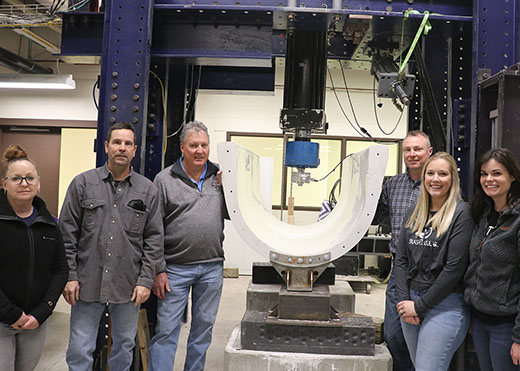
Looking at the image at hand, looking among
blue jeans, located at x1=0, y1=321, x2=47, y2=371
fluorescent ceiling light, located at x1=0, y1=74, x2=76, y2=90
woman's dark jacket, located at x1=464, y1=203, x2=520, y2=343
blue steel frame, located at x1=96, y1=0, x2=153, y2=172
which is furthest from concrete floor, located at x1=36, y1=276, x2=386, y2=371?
fluorescent ceiling light, located at x1=0, y1=74, x2=76, y2=90

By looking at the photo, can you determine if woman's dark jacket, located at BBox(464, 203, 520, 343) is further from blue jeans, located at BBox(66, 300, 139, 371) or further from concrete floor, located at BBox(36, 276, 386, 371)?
concrete floor, located at BBox(36, 276, 386, 371)

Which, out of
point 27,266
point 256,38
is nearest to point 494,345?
point 27,266

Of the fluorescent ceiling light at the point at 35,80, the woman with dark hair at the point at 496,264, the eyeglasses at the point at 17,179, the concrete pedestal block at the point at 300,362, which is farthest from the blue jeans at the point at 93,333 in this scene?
the fluorescent ceiling light at the point at 35,80

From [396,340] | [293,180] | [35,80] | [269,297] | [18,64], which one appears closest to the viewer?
[396,340]

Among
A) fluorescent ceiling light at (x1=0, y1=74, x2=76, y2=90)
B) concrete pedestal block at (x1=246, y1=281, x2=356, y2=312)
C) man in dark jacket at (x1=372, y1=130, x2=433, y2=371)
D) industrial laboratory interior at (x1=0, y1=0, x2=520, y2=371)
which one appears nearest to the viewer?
industrial laboratory interior at (x1=0, y1=0, x2=520, y2=371)

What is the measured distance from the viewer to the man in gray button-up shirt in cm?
181

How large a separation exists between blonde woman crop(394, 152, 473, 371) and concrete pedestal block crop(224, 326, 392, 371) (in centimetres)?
16

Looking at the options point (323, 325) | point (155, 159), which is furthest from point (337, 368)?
point (155, 159)

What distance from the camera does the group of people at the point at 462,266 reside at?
1.43 m

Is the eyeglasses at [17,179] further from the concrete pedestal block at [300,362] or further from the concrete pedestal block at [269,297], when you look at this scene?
the concrete pedestal block at [269,297]

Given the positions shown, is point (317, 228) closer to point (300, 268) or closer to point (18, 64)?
point (300, 268)

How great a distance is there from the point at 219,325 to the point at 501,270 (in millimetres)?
2796

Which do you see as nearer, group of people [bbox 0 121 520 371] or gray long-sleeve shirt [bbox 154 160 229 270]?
group of people [bbox 0 121 520 371]

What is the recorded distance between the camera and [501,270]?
1427mm
